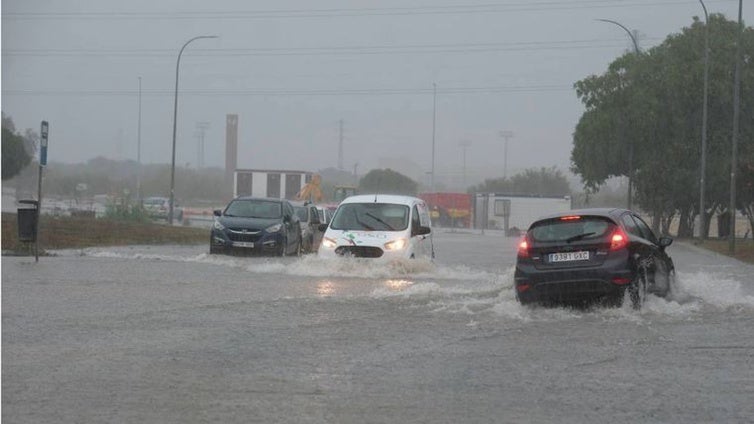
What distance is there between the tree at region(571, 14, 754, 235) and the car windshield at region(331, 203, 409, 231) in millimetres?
36418

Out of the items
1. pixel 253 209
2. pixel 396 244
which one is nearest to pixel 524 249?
pixel 396 244

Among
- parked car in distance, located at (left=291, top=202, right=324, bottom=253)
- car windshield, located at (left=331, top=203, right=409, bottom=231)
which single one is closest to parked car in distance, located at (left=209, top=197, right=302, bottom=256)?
parked car in distance, located at (left=291, top=202, right=324, bottom=253)

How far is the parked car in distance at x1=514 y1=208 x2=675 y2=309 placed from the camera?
555 inches

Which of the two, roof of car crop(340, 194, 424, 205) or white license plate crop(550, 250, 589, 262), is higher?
roof of car crop(340, 194, 424, 205)

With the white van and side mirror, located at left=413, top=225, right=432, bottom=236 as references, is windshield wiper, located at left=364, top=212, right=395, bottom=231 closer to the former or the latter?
the white van

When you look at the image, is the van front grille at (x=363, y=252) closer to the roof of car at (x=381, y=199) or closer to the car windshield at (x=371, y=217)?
the car windshield at (x=371, y=217)

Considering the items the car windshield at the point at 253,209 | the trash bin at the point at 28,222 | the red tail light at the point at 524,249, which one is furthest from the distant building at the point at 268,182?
the red tail light at the point at 524,249

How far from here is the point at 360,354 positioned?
413 inches

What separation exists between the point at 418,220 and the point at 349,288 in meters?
5.19

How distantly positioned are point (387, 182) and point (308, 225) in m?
85.6

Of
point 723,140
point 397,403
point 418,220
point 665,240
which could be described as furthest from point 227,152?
point 397,403

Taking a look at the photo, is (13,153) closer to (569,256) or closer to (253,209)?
(253,209)

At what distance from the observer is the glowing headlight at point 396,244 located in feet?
70.2

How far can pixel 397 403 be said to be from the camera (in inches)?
319
